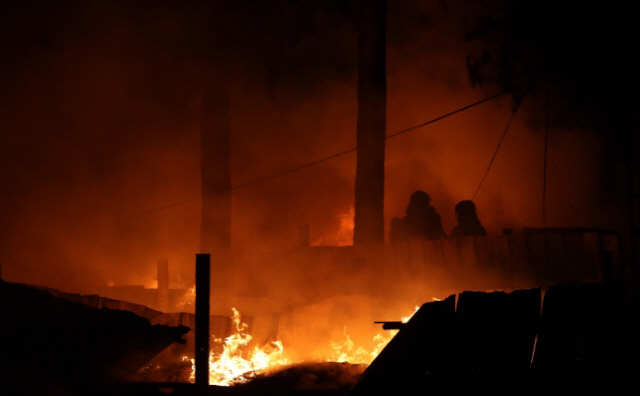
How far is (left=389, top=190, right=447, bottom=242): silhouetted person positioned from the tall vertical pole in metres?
4.72

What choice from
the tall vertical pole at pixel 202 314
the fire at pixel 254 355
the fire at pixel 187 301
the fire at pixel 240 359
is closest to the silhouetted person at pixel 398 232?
the fire at pixel 254 355

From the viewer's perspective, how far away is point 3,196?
12023 mm

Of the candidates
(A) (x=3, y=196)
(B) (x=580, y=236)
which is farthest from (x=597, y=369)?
(A) (x=3, y=196)

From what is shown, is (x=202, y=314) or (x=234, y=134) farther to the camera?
(x=234, y=134)

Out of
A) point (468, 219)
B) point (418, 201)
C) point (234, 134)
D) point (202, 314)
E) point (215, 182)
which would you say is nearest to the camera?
point (202, 314)

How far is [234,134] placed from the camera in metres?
13.7

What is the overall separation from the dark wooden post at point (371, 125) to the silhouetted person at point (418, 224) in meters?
0.77

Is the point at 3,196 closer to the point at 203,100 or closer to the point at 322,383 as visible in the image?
the point at 203,100

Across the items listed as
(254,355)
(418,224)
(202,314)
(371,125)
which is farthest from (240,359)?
(371,125)

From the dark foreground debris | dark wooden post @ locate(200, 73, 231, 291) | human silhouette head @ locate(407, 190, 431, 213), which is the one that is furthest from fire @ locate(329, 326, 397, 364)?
dark wooden post @ locate(200, 73, 231, 291)

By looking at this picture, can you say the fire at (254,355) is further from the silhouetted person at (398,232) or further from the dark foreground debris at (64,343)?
the silhouetted person at (398,232)

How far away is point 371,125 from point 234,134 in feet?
20.7

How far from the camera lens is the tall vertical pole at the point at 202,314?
4.58m

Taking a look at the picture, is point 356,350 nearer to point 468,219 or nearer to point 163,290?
point 468,219
